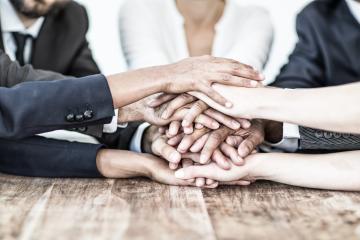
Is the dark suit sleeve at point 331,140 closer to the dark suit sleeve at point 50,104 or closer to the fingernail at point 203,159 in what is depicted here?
the fingernail at point 203,159

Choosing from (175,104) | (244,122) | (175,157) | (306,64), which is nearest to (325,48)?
(306,64)

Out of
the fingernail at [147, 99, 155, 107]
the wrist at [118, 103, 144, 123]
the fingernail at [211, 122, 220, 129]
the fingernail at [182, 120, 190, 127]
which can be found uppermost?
the fingernail at [147, 99, 155, 107]

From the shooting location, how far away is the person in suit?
1467 mm

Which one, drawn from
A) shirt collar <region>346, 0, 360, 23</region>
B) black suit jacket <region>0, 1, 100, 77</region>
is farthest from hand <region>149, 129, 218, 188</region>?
shirt collar <region>346, 0, 360, 23</region>

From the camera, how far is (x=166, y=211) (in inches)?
48.8

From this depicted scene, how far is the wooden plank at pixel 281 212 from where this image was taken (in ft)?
3.60

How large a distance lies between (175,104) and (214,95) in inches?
4.4

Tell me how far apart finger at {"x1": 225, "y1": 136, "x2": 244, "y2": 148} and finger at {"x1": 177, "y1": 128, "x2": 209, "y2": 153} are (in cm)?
7

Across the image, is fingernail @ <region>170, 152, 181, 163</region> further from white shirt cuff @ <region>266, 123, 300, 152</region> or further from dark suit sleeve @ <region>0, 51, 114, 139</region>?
white shirt cuff @ <region>266, 123, 300, 152</region>

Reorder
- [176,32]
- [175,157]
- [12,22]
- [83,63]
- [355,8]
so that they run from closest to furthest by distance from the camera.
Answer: [175,157] → [355,8] → [12,22] → [83,63] → [176,32]

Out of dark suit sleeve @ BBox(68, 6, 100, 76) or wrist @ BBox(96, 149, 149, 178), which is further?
dark suit sleeve @ BBox(68, 6, 100, 76)

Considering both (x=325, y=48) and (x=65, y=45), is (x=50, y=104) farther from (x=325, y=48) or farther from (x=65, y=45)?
(x=325, y=48)

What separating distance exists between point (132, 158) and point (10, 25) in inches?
34.2

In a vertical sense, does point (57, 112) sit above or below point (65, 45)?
above
